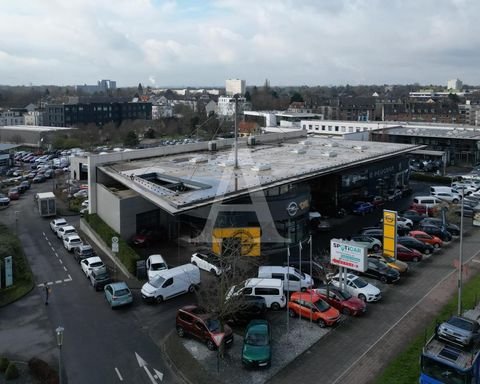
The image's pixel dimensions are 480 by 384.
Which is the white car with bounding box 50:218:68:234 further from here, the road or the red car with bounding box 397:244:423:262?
the red car with bounding box 397:244:423:262

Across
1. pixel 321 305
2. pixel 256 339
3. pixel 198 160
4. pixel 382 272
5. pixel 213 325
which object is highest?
pixel 198 160

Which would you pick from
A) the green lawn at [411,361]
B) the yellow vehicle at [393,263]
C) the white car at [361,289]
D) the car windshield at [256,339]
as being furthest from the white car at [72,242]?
the green lawn at [411,361]

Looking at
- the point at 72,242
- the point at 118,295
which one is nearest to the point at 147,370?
the point at 118,295

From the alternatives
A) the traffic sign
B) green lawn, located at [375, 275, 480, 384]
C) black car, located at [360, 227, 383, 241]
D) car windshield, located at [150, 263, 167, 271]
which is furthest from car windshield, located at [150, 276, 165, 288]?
black car, located at [360, 227, 383, 241]

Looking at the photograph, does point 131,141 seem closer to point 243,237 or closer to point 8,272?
point 243,237

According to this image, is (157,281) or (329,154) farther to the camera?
(329,154)

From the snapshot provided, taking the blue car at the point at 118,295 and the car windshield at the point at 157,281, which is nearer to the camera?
the blue car at the point at 118,295

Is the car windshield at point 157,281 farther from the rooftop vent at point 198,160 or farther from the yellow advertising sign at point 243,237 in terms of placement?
the rooftop vent at point 198,160
